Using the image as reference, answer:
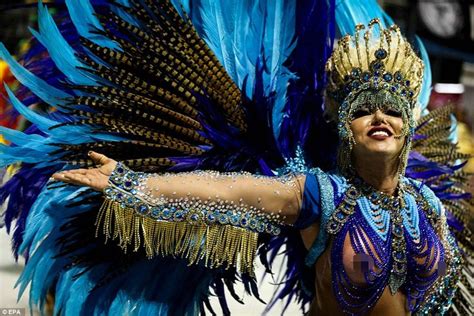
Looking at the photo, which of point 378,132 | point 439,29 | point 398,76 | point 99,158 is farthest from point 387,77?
point 439,29

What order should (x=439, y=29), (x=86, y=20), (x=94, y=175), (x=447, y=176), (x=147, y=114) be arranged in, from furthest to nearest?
(x=439, y=29), (x=447, y=176), (x=86, y=20), (x=147, y=114), (x=94, y=175)

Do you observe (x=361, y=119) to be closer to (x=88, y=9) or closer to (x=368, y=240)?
(x=368, y=240)

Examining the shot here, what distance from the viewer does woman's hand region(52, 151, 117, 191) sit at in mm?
2418

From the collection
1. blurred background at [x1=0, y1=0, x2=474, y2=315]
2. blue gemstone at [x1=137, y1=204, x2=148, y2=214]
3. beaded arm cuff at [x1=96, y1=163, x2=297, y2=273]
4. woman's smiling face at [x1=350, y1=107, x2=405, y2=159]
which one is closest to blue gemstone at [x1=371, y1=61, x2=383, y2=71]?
woman's smiling face at [x1=350, y1=107, x2=405, y2=159]

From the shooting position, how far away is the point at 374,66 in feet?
8.65

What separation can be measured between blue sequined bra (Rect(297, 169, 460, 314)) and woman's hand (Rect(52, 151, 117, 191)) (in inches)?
23.6

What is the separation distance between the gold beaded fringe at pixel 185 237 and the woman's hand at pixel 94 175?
0.07 meters

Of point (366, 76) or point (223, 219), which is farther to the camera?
point (366, 76)

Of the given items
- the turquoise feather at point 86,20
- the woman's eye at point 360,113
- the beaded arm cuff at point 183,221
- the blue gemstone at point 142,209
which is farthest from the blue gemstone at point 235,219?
the turquoise feather at point 86,20

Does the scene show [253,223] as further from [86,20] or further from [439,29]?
[439,29]

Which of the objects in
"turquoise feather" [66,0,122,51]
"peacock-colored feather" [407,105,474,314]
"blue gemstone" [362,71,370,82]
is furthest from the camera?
"peacock-colored feather" [407,105,474,314]

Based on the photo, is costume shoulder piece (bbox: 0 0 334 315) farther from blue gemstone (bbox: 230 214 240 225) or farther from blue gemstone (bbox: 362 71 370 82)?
blue gemstone (bbox: 362 71 370 82)

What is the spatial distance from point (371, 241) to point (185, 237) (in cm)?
56

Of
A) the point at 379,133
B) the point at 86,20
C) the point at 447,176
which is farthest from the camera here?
the point at 447,176
